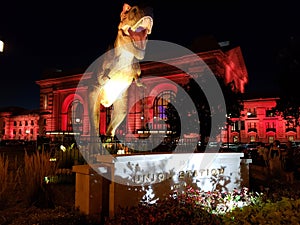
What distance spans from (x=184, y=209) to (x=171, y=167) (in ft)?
6.18

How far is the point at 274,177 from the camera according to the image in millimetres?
11094

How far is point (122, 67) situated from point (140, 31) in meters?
1.40

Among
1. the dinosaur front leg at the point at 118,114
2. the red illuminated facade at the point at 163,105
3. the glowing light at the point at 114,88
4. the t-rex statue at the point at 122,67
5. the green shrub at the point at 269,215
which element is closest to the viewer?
the green shrub at the point at 269,215

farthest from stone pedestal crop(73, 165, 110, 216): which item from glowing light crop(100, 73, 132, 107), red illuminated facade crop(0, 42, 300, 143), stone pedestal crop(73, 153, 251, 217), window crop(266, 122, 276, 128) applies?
window crop(266, 122, 276, 128)

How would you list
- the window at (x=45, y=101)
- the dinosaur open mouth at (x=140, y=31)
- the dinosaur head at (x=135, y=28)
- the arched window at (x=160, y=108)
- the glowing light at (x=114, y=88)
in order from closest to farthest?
the dinosaur head at (x=135, y=28)
the dinosaur open mouth at (x=140, y=31)
the glowing light at (x=114, y=88)
the arched window at (x=160, y=108)
the window at (x=45, y=101)

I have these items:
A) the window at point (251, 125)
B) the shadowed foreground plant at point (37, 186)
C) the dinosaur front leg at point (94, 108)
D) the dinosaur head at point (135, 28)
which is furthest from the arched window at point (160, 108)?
the shadowed foreground plant at point (37, 186)

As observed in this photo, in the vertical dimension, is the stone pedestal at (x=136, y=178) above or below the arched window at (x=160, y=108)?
below

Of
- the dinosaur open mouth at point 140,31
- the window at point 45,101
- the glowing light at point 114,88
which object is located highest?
the window at point 45,101

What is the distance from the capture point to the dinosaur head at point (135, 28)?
1073 cm

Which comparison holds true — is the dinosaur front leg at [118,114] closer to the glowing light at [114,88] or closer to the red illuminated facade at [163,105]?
the glowing light at [114,88]

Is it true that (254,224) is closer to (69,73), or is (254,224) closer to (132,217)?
(132,217)

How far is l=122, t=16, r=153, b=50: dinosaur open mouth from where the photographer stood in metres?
10.9

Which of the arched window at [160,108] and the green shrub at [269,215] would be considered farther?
the arched window at [160,108]

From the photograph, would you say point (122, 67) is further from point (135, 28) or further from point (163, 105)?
point (163, 105)
